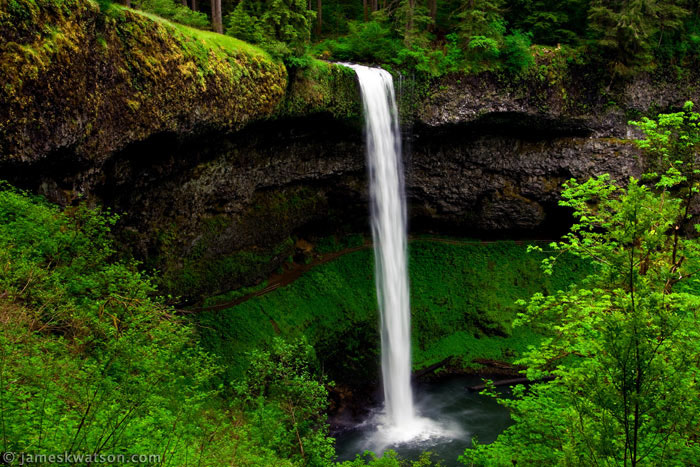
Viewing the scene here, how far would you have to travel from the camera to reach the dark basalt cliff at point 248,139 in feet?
28.4

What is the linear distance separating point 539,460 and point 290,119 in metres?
12.8

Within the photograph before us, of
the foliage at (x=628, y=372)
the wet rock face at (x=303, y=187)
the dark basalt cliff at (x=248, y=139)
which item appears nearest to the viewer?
the foliage at (x=628, y=372)

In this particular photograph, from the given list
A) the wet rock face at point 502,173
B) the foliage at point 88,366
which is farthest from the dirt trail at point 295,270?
the foliage at point 88,366

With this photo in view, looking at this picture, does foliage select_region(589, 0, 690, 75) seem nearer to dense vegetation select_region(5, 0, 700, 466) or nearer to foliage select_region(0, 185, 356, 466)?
dense vegetation select_region(5, 0, 700, 466)

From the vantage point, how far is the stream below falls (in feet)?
49.1

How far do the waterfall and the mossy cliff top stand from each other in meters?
3.85

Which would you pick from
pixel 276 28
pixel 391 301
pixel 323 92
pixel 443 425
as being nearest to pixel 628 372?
pixel 443 425

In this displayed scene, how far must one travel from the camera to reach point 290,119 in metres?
16.0

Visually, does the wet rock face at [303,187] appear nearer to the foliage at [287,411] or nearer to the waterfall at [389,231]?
the waterfall at [389,231]

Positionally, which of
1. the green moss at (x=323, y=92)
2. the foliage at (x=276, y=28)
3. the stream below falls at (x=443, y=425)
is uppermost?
the foliage at (x=276, y=28)

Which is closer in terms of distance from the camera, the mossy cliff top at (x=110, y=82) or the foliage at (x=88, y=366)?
the foliage at (x=88, y=366)

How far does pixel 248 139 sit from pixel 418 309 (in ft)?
37.3

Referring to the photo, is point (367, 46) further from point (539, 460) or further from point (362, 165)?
point (539, 460)

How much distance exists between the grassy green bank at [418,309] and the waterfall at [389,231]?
1.03 metres
